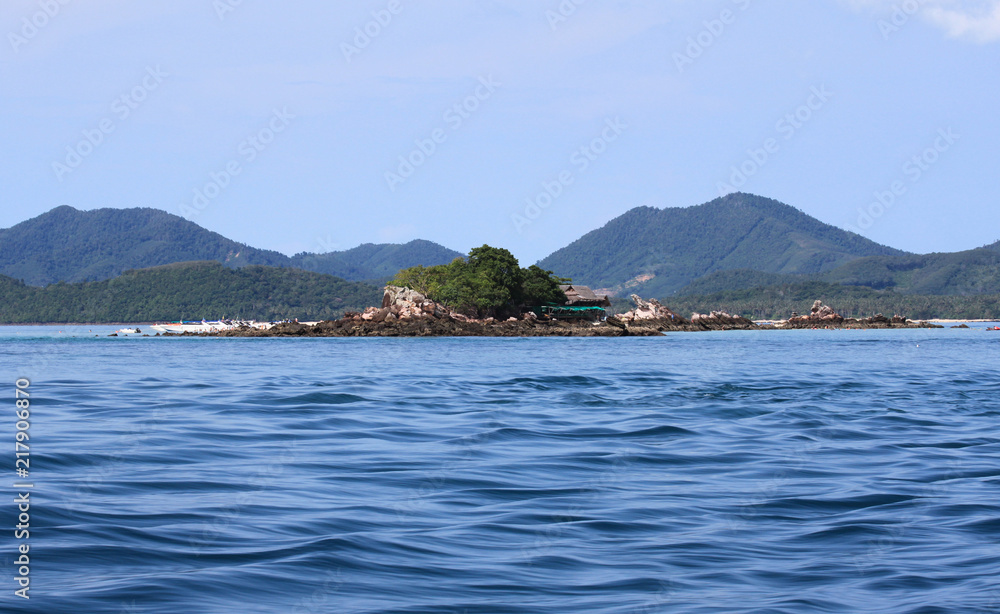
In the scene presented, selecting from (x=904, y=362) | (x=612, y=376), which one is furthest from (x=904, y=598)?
(x=904, y=362)

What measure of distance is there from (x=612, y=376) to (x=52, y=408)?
15.5 m

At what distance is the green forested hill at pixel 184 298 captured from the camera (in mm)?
171000

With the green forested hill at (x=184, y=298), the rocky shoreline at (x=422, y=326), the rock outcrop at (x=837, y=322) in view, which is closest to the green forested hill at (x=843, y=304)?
the rock outcrop at (x=837, y=322)

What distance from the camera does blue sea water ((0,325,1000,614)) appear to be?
18.6 feet

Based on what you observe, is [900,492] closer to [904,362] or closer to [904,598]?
[904,598]

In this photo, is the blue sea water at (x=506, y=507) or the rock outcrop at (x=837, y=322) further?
the rock outcrop at (x=837, y=322)

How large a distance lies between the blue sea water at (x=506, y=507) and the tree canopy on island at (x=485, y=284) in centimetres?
6206

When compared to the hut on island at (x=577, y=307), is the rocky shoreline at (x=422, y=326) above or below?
below

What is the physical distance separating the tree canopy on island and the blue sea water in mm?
62061

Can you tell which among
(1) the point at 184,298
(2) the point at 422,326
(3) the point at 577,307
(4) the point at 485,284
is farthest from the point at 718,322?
(1) the point at 184,298

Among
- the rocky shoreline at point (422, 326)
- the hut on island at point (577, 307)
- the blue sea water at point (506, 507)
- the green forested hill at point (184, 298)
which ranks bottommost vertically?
the blue sea water at point (506, 507)

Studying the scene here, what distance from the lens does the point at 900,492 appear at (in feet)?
29.0

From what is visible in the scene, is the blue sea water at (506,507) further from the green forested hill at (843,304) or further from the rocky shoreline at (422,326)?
the green forested hill at (843,304)

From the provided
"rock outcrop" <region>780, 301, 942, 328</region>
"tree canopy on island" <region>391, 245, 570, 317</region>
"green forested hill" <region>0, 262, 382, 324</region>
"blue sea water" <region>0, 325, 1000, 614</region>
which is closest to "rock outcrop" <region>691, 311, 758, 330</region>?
"rock outcrop" <region>780, 301, 942, 328</region>
